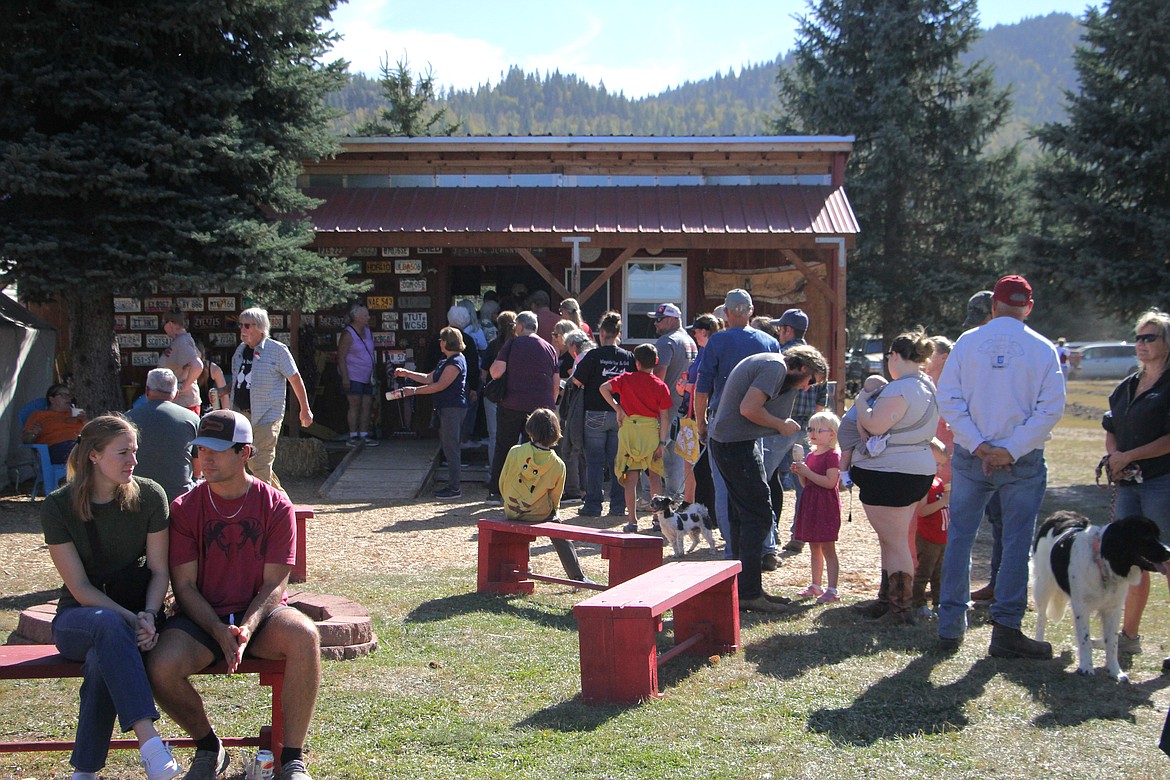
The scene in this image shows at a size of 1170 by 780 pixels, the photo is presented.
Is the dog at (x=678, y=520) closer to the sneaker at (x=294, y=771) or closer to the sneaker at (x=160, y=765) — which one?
the sneaker at (x=294, y=771)

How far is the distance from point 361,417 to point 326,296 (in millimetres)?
1749

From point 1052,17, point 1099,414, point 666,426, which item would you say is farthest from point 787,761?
point 1052,17

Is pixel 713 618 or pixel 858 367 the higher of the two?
pixel 858 367

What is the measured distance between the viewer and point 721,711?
4.64 m

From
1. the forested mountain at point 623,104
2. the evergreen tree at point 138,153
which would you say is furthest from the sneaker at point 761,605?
the forested mountain at point 623,104

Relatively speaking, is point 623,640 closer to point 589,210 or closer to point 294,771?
point 294,771

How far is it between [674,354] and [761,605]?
3583 mm

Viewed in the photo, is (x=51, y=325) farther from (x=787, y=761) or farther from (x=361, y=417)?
(x=787, y=761)

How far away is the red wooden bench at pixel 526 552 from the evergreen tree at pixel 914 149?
23508mm

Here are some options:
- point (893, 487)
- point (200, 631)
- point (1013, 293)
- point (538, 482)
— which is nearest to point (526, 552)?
point (538, 482)

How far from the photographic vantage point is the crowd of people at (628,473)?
154 inches

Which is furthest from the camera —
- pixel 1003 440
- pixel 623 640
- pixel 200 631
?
pixel 1003 440

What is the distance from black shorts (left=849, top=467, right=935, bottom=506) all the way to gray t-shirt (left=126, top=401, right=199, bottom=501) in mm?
3960

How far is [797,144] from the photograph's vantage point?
15.4 m
